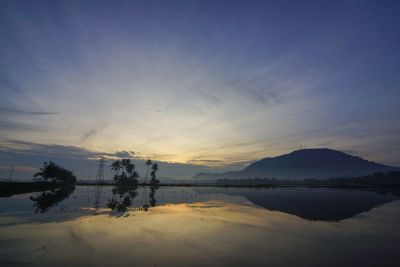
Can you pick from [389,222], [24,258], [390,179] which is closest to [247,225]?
[389,222]

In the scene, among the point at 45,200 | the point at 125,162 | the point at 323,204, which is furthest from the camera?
the point at 125,162

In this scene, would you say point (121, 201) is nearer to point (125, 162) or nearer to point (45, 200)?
point (45, 200)

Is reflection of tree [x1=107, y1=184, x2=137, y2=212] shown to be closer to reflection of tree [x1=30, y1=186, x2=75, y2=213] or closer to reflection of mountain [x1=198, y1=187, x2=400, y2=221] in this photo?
reflection of tree [x1=30, y1=186, x2=75, y2=213]

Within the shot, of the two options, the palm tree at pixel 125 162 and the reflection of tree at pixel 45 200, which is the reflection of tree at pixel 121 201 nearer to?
the reflection of tree at pixel 45 200

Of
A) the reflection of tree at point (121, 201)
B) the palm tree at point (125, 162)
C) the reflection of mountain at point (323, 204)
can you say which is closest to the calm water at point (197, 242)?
the reflection of mountain at point (323, 204)

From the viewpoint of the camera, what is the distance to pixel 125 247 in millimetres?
16250

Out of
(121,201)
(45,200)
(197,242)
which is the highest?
(197,242)

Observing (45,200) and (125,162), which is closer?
(45,200)

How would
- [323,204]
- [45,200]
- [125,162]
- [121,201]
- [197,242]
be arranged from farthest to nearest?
1. [125,162]
2. [121,201]
3. [45,200]
4. [323,204]
5. [197,242]

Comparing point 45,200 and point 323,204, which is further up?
point 45,200

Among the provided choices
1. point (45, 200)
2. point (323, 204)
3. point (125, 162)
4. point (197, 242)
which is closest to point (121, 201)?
point (45, 200)

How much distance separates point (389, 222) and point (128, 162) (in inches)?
6235

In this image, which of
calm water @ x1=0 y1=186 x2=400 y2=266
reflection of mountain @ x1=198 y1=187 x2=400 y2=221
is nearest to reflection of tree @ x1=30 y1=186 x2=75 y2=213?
calm water @ x1=0 y1=186 x2=400 y2=266

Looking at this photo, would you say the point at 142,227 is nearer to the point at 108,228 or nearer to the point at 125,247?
the point at 108,228
